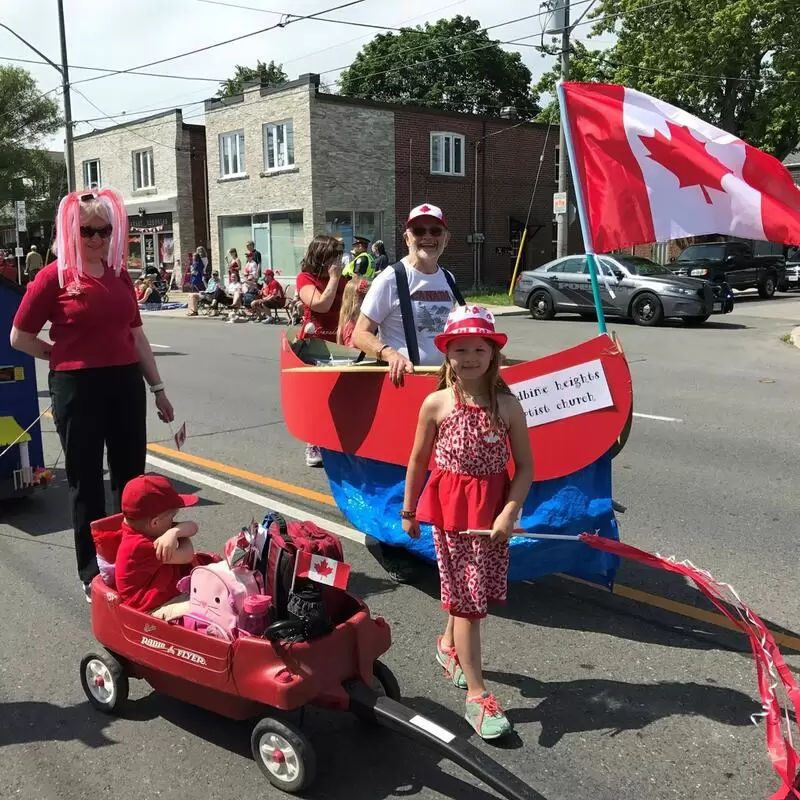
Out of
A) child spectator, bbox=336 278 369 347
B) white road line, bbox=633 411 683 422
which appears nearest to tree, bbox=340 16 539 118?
white road line, bbox=633 411 683 422

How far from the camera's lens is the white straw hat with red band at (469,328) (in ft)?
9.14

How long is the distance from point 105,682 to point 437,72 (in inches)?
2116

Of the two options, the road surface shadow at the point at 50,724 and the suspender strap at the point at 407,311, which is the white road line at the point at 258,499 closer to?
the suspender strap at the point at 407,311

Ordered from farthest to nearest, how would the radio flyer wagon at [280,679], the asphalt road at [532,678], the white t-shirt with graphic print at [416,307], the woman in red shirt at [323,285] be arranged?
the woman in red shirt at [323,285] < the white t-shirt with graphic print at [416,307] < the asphalt road at [532,678] < the radio flyer wagon at [280,679]

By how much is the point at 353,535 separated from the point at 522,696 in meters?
2.01

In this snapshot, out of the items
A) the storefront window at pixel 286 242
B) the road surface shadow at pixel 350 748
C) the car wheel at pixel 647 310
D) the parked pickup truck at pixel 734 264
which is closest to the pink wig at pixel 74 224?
the road surface shadow at pixel 350 748

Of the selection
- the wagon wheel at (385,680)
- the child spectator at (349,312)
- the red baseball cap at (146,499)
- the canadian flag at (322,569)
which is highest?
the child spectator at (349,312)

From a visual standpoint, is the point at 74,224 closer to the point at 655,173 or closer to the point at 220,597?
the point at 220,597

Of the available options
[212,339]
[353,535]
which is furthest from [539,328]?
[353,535]

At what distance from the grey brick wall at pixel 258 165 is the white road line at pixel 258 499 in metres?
21.3

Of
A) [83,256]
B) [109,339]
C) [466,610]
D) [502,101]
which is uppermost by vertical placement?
[502,101]

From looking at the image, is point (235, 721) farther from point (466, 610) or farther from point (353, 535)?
point (353, 535)

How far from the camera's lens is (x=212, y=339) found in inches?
647

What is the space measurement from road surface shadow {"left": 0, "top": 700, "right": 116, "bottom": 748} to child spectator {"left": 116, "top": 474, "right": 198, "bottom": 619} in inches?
17.9
